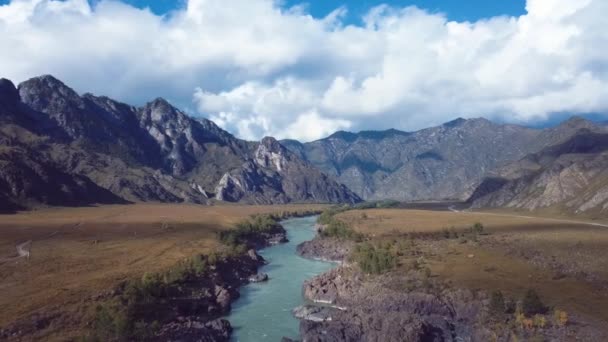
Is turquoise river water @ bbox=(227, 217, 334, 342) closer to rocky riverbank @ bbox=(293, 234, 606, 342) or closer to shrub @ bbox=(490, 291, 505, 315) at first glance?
rocky riverbank @ bbox=(293, 234, 606, 342)

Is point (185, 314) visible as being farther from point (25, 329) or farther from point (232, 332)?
point (25, 329)

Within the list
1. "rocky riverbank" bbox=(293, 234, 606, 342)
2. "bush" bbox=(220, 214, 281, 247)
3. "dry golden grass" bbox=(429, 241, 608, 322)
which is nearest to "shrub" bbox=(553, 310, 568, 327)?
"rocky riverbank" bbox=(293, 234, 606, 342)

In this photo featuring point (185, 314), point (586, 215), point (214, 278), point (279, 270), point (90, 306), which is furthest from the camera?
point (586, 215)

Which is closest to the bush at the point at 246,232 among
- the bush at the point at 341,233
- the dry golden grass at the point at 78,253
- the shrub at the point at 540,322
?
the dry golden grass at the point at 78,253

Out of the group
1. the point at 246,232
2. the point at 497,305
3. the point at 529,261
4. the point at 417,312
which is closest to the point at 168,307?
the point at 417,312

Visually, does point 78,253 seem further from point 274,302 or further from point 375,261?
point 375,261

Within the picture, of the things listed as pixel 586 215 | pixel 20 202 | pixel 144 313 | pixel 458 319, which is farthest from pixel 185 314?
pixel 586 215
